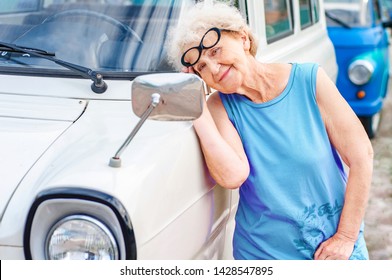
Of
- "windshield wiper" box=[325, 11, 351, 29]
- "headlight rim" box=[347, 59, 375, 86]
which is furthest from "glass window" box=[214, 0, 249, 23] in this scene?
"windshield wiper" box=[325, 11, 351, 29]

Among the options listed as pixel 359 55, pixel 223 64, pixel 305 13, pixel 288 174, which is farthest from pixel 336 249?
pixel 359 55

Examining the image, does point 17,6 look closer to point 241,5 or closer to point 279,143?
point 241,5

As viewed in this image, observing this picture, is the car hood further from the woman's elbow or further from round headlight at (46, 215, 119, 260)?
the woman's elbow

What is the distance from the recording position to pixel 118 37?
2.62m

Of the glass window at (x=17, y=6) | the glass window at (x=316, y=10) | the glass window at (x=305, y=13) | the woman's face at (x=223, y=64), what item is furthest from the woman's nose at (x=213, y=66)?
the glass window at (x=316, y=10)

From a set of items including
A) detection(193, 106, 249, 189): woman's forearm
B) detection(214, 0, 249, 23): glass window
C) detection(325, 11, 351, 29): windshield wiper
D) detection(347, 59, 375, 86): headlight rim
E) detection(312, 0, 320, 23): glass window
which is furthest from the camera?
detection(325, 11, 351, 29): windshield wiper

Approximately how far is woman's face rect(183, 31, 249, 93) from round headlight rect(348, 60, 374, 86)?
14.9ft

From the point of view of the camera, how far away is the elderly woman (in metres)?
2.29

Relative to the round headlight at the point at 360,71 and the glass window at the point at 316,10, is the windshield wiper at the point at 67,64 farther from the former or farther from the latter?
the round headlight at the point at 360,71

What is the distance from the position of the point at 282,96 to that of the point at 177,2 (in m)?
0.61

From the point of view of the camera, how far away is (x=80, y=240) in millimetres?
1873

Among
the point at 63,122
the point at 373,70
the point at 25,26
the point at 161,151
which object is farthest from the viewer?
the point at 373,70
